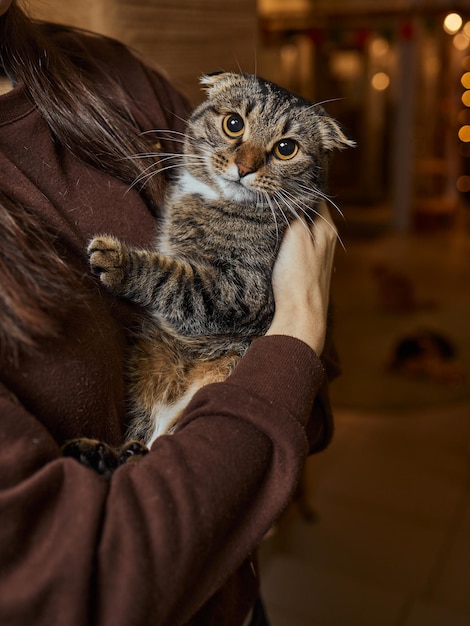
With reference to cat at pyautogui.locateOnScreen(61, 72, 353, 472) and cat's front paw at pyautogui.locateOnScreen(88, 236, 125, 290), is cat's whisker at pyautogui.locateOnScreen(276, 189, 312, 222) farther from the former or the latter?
cat's front paw at pyautogui.locateOnScreen(88, 236, 125, 290)

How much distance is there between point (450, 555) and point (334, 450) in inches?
Answer: 34.3

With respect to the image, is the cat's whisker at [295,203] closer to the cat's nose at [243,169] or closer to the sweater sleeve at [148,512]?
the cat's nose at [243,169]

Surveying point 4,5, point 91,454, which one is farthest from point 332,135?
point 91,454

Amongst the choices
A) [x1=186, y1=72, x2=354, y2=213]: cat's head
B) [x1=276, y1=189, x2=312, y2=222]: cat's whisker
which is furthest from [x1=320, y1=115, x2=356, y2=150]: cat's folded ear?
[x1=276, y1=189, x2=312, y2=222]: cat's whisker

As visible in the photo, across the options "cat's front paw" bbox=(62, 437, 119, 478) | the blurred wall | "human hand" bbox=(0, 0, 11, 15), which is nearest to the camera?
"cat's front paw" bbox=(62, 437, 119, 478)

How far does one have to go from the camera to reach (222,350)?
3.95 ft

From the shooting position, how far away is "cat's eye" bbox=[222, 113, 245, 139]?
1340mm

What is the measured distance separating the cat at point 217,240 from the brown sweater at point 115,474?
0.33 feet

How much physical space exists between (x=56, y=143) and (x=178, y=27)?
0.87 m

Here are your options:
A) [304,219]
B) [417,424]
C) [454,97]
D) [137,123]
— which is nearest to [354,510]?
[417,424]

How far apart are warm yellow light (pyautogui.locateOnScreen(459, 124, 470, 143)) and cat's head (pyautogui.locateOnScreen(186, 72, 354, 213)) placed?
22.7 ft

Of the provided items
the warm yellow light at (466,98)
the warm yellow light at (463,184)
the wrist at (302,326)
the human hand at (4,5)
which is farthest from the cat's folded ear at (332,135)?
the warm yellow light at (463,184)

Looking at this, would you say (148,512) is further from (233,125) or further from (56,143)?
(233,125)

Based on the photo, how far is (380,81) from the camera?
26.0 ft
